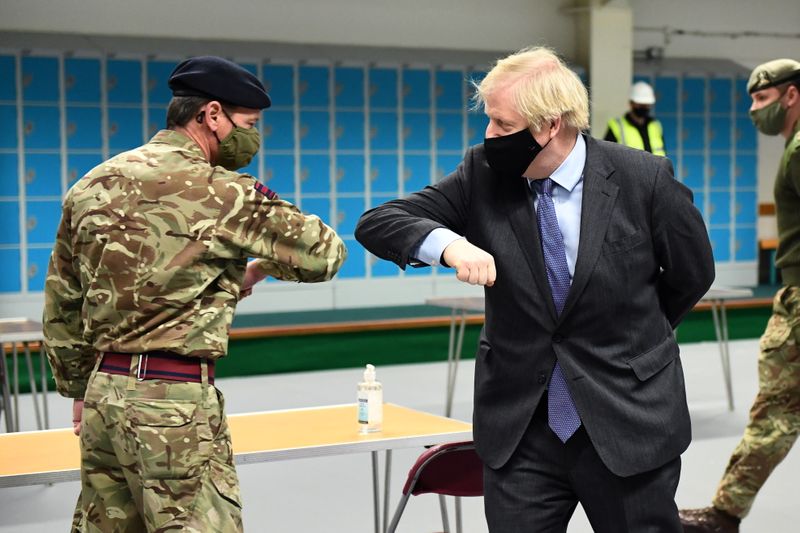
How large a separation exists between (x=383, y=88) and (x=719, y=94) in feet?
13.1

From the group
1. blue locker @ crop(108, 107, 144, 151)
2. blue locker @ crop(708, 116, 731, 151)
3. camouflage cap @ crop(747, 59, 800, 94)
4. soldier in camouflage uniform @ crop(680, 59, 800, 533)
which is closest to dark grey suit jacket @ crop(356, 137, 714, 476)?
soldier in camouflage uniform @ crop(680, 59, 800, 533)

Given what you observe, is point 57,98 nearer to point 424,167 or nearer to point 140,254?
point 424,167

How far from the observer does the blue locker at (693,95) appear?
1215 centimetres

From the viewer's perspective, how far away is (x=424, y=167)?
1100cm

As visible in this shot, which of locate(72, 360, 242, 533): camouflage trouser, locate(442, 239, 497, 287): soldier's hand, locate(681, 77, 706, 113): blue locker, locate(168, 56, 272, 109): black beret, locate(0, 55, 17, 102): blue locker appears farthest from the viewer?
locate(681, 77, 706, 113): blue locker

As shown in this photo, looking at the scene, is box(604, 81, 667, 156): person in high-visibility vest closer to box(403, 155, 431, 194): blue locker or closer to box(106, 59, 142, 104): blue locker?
box(403, 155, 431, 194): blue locker

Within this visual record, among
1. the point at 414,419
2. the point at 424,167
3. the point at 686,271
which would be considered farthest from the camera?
the point at 424,167

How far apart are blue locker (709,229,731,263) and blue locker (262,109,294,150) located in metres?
4.91

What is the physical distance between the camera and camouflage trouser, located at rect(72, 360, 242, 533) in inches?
86.0

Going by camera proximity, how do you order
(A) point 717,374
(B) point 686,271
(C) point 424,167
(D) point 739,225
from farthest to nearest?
1. (D) point 739,225
2. (C) point 424,167
3. (A) point 717,374
4. (B) point 686,271

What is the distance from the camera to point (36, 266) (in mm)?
9547

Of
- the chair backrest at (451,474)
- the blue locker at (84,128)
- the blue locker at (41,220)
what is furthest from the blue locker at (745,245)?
the chair backrest at (451,474)

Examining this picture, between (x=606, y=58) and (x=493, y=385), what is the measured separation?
963 centimetres

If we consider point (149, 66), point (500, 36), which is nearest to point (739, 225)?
point (500, 36)
